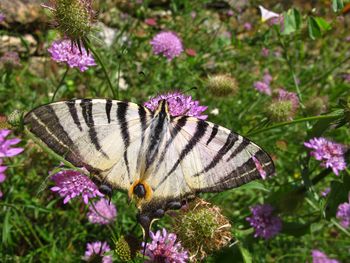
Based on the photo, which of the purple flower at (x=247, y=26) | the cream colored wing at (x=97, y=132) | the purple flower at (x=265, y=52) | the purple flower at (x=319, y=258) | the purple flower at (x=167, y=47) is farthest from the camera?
the purple flower at (x=247, y=26)

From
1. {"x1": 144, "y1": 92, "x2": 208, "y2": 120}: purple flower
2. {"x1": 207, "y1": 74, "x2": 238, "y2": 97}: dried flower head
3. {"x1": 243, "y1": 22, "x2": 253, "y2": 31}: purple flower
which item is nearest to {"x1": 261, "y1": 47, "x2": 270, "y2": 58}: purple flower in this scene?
{"x1": 243, "y1": 22, "x2": 253, "y2": 31}: purple flower

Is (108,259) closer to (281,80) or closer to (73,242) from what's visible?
→ (73,242)

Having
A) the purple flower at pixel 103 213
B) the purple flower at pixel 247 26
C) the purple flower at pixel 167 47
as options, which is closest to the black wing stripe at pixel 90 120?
the purple flower at pixel 103 213

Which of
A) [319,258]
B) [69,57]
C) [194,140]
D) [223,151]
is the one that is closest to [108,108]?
[194,140]

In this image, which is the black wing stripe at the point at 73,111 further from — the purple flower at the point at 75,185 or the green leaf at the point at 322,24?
the green leaf at the point at 322,24

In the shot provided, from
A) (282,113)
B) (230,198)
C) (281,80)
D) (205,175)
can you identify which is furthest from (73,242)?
(281,80)
